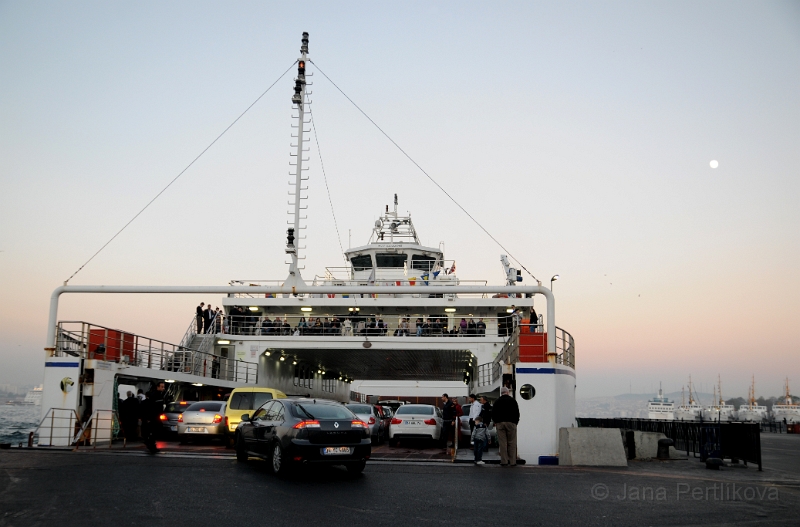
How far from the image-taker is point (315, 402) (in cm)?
1342

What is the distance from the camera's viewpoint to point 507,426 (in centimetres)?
1555

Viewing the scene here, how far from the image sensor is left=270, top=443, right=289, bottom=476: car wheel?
12.5m

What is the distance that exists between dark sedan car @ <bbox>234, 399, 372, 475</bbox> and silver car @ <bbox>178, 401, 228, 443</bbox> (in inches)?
280

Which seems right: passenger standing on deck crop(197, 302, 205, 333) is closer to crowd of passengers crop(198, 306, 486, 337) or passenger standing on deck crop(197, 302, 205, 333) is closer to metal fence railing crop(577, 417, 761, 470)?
crowd of passengers crop(198, 306, 486, 337)

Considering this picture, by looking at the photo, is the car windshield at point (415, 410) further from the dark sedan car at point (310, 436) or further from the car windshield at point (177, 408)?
the dark sedan car at point (310, 436)

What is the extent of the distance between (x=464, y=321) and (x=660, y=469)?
1703 centimetres

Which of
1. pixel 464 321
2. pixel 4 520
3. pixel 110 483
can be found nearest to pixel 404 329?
pixel 464 321

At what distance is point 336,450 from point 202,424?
9180 millimetres

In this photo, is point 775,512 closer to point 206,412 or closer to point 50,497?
point 50,497

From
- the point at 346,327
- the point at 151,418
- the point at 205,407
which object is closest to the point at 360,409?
the point at 205,407

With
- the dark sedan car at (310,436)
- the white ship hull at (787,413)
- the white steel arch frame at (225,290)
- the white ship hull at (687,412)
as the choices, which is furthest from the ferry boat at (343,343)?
the white ship hull at (687,412)

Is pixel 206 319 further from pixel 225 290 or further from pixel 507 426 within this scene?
pixel 507 426

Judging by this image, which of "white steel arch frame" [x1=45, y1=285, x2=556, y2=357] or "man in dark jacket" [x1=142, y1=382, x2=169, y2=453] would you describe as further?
"white steel arch frame" [x1=45, y1=285, x2=556, y2=357]

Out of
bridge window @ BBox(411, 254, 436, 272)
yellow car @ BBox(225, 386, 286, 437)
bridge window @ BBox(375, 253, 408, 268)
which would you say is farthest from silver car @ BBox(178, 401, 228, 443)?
bridge window @ BBox(411, 254, 436, 272)
